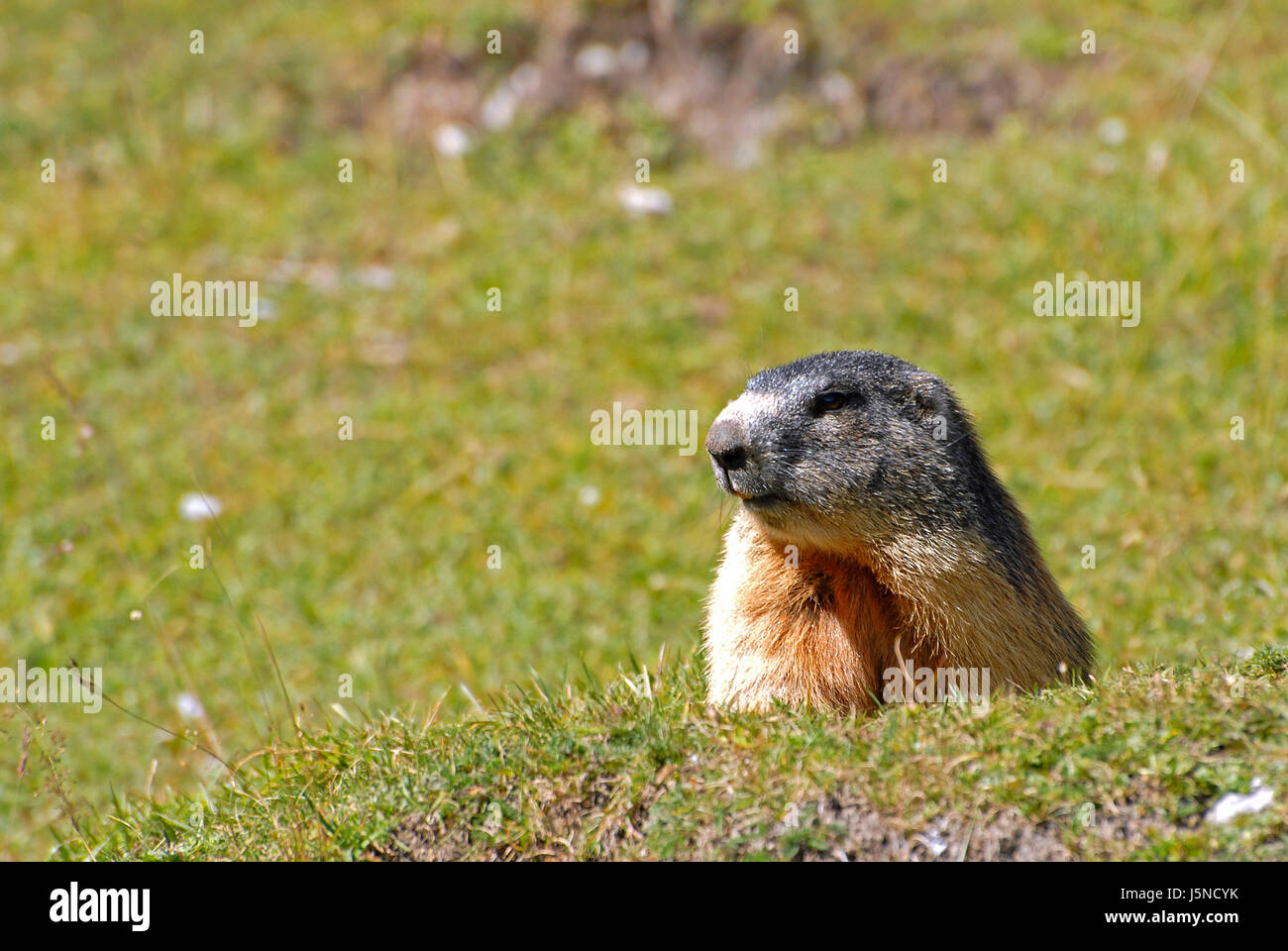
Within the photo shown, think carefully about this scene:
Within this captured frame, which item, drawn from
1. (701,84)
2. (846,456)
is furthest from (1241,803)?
(701,84)

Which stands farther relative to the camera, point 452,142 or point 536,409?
point 452,142

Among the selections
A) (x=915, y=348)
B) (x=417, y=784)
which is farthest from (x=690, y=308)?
(x=417, y=784)

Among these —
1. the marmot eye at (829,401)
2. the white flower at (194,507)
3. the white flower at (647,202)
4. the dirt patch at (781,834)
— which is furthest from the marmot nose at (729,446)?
the white flower at (647,202)

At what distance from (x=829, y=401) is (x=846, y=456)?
0.24 m

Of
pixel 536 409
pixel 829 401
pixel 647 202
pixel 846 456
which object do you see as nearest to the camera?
pixel 846 456

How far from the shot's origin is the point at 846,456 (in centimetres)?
444

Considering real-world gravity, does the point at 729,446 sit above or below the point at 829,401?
below

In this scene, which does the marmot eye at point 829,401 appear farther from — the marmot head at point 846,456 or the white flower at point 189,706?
the white flower at point 189,706

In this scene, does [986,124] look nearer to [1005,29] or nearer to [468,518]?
[1005,29]

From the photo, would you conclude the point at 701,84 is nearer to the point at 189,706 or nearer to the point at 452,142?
the point at 452,142

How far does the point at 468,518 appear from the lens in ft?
28.0

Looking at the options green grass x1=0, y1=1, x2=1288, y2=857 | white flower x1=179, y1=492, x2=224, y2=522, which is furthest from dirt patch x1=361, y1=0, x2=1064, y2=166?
white flower x1=179, y1=492, x2=224, y2=522
